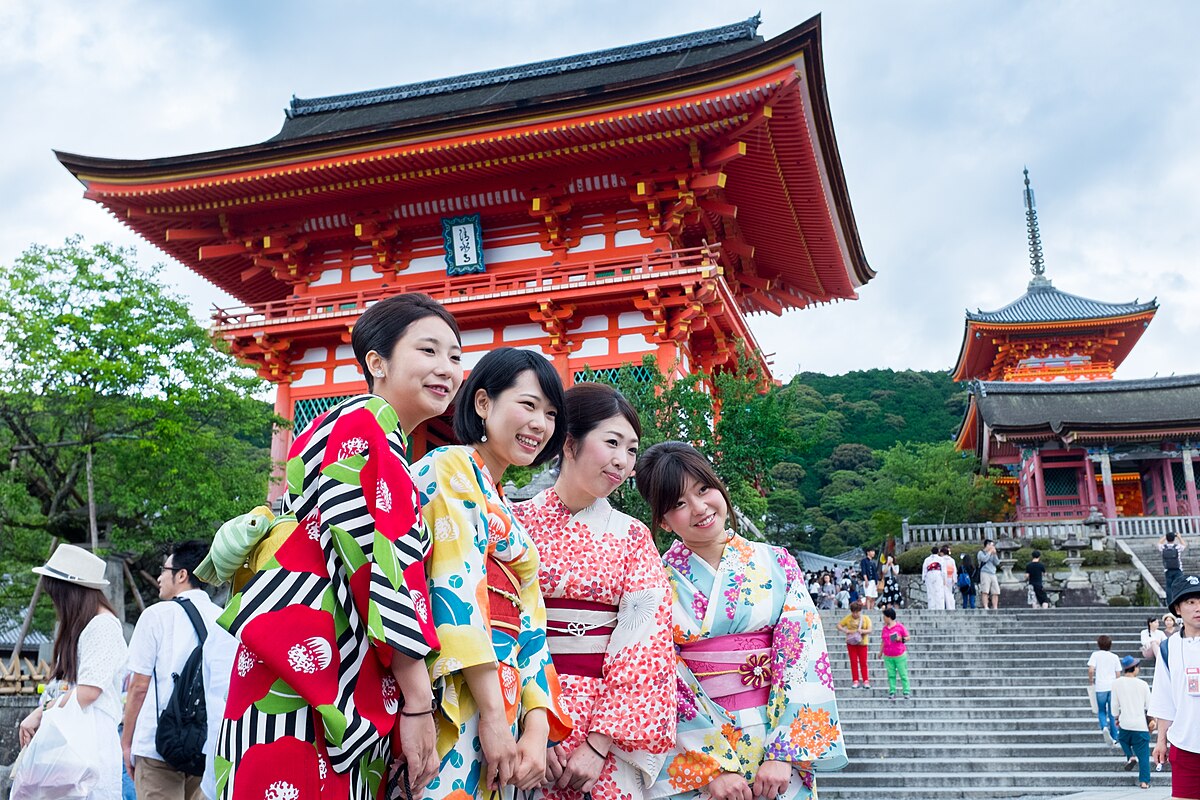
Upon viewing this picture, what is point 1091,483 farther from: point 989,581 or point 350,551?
point 350,551

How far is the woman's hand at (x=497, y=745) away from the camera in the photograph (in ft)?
6.38

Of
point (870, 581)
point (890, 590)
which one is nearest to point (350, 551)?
point (890, 590)

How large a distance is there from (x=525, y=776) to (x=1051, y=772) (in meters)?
7.65

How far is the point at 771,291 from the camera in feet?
57.7

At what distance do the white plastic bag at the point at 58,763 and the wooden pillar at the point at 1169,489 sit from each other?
26322 mm

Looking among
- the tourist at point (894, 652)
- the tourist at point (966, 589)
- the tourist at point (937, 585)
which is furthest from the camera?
the tourist at point (966, 589)

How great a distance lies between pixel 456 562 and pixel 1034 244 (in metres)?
40.6

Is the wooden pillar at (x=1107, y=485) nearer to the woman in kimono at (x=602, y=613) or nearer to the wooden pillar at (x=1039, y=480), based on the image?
the wooden pillar at (x=1039, y=480)

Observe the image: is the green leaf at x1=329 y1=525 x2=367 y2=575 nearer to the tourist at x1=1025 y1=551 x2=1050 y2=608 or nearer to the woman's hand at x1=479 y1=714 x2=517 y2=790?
the woman's hand at x1=479 y1=714 x2=517 y2=790

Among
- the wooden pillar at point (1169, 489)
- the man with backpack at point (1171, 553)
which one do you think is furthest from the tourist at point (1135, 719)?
the wooden pillar at point (1169, 489)

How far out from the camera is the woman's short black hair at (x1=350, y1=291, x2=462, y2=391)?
2166 millimetres

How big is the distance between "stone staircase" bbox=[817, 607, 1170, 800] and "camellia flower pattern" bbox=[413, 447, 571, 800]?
6400mm

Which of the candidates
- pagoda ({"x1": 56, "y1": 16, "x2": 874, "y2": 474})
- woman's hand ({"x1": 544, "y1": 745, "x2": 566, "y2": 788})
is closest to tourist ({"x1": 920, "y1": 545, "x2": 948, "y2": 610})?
pagoda ({"x1": 56, "y1": 16, "x2": 874, "y2": 474})

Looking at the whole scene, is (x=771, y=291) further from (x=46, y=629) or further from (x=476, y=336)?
(x=46, y=629)
